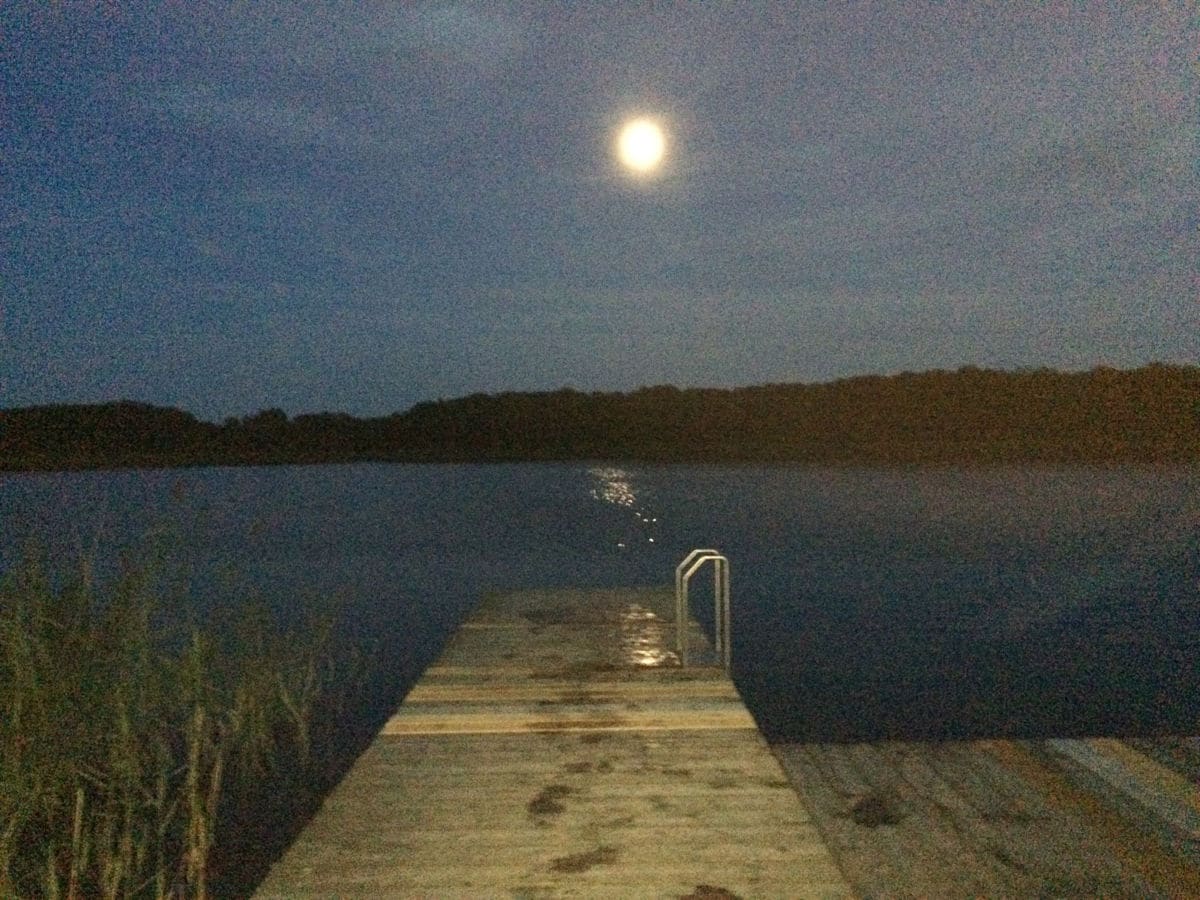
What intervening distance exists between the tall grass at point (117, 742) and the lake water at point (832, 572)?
671mm

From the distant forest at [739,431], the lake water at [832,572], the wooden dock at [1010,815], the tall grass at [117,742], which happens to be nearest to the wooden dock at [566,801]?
the wooden dock at [1010,815]

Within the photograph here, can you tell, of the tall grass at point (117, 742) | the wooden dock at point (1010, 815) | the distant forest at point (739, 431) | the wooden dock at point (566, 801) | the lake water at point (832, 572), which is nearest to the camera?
the wooden dock at point (566, 801)

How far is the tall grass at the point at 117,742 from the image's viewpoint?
615 cm

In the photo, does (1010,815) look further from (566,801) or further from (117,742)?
(117,742)

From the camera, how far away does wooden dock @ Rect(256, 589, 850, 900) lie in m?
3.97

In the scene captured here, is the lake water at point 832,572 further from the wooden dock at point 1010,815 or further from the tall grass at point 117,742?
the wooden dock at point 1010,815

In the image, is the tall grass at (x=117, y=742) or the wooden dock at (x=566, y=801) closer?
the wooden dock at (x=566, y=801)

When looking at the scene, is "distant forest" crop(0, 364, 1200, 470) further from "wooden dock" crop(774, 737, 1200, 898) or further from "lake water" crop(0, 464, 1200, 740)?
"wooden dock" crop(774, 737, 1200, 898)

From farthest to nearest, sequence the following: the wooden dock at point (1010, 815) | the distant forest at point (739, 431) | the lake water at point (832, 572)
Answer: the distant forest at point (739, 431)
the lake water at point (832, 572)
the wooden dock at point (1010, 815)

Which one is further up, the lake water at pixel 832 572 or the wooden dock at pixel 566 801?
the wooden dock at pixel 566 801

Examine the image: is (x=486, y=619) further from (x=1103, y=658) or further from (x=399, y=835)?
(x=1103, y=658)

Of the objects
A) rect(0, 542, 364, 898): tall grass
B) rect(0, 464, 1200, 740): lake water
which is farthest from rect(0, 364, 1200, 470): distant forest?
rect(0, 542, 364, 898): tall grass

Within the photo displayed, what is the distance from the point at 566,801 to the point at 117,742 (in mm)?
4071

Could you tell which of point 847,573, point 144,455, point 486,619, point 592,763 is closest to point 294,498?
point 144,455
